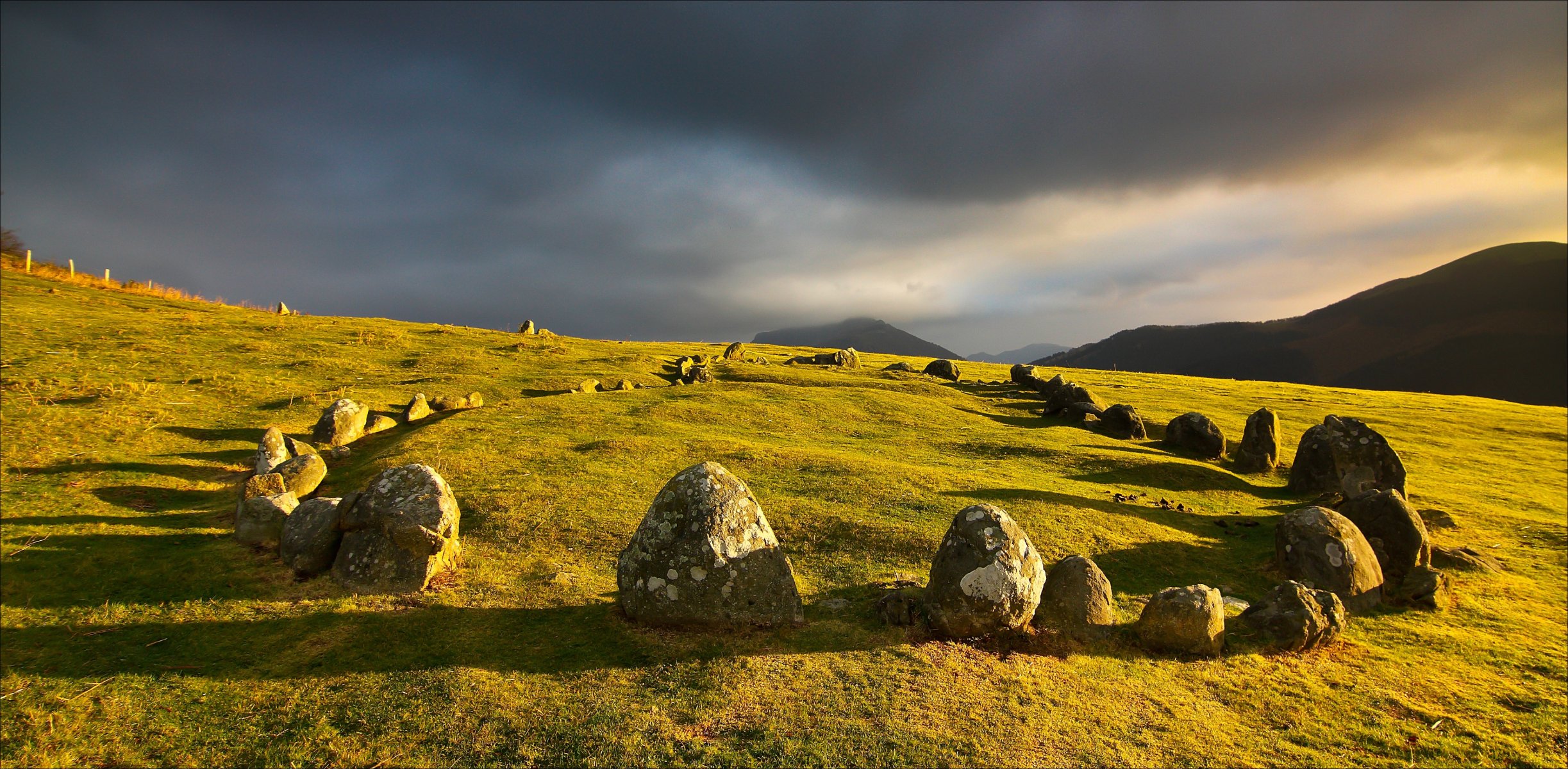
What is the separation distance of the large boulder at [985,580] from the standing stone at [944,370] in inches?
1427

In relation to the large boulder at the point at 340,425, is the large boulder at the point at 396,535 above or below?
below

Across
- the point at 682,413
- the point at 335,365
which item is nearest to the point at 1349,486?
the point at 682,413

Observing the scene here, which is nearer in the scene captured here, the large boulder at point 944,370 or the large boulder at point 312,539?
the large boulder at point 312,539

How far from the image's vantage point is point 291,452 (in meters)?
18.7

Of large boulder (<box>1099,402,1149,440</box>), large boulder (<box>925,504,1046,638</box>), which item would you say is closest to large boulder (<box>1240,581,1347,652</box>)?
large boulder (<box>925,504,1046,638</box>)

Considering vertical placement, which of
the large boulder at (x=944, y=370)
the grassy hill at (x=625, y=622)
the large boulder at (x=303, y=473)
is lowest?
the grassy hill at (x=625, y=622)

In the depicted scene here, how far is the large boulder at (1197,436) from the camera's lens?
27859 millimetres

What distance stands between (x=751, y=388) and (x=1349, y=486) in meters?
25.5

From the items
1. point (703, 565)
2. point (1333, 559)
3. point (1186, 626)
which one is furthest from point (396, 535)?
point (1333, 559)

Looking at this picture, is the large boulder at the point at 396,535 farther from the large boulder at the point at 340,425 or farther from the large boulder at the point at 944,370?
the large boulder at the point at 944,370

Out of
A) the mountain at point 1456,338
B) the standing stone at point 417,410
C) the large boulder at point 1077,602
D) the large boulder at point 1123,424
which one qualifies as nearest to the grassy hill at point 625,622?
the large boulder at point 1077,602

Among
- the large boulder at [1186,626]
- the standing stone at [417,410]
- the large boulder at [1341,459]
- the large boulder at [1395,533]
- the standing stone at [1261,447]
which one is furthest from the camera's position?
the standing stone at [1261,447]

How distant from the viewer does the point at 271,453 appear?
17.7m

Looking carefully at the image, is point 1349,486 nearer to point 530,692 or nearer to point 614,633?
point 614,633
